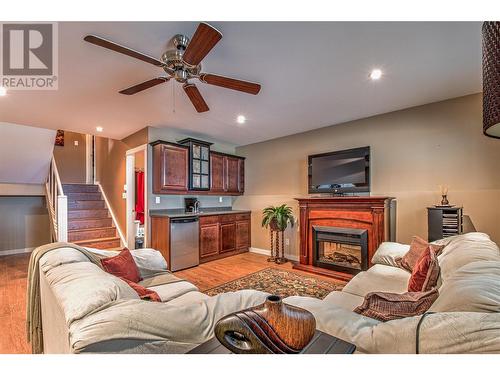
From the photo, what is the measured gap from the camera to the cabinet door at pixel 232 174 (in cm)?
529

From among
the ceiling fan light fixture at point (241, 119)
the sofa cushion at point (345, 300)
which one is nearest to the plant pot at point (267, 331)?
the sofa cushion at point (345, 300)

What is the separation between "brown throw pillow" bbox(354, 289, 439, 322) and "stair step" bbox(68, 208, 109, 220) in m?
5.56

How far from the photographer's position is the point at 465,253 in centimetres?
175

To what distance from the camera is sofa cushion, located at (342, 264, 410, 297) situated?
2.05 metres

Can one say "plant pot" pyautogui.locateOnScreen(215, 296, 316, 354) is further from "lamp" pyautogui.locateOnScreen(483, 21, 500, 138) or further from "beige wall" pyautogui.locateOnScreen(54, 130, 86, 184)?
"beige wall" pyautogui.locateOnScreen(54, 130, 86, 184)

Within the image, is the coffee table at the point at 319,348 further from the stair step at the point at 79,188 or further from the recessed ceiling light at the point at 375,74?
the stair step at the point at 79,188

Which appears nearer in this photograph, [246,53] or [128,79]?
[246,53]

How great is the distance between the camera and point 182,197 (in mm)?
4777

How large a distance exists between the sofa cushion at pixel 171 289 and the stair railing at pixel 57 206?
2681 mm

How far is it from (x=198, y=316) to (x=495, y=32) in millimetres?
1252

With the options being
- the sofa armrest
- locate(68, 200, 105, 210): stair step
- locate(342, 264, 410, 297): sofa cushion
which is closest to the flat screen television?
the sofa armrest

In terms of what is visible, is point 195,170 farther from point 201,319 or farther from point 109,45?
point 201,319

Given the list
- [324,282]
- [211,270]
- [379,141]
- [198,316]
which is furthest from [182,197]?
[198,316]
